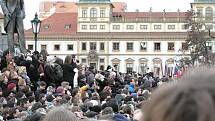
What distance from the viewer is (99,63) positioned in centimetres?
11600

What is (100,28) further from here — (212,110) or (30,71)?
(212,110)

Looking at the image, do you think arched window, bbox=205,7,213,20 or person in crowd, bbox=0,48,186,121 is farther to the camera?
arched window, bbox=205,7,213,20

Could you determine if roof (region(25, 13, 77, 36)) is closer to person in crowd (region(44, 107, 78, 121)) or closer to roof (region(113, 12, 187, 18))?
roof (region(113, 12, 187, 18))

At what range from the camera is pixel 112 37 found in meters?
115

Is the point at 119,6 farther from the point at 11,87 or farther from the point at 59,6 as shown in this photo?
the point at 11,87

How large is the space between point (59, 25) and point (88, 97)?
338 ft

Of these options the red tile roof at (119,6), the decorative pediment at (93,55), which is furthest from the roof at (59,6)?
the decorative pediment at (93,55)

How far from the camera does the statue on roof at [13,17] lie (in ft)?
68.6

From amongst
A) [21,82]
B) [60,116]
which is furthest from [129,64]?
[60,116]

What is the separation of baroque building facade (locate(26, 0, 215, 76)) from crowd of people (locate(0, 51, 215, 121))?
91251mm

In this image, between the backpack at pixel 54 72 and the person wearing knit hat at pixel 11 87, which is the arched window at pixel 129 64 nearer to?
the backpack at pixel 54 72

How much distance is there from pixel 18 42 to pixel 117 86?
14.3ft

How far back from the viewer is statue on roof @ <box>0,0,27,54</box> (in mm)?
20922

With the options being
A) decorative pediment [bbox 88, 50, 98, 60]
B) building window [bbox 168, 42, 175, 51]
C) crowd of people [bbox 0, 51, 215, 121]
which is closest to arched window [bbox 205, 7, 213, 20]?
building window [bbox 168, 42, 175, 51]
